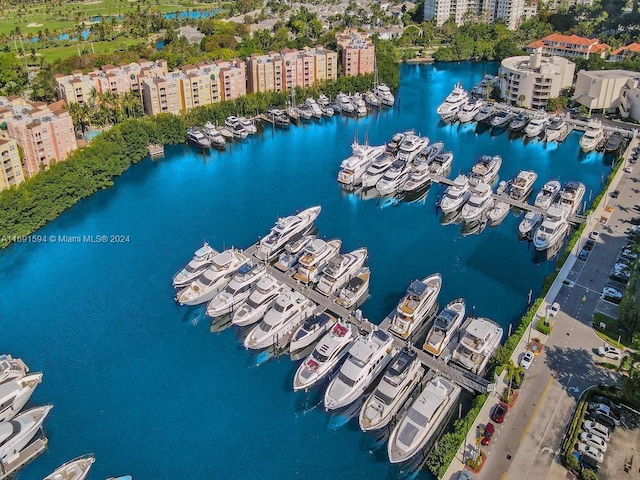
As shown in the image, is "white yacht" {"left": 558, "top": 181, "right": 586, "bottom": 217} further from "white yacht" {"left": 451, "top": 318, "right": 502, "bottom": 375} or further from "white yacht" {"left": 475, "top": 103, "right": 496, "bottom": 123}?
"white yacht" {"left": 475, "top": 103, "right": 496, "bottom": 123}

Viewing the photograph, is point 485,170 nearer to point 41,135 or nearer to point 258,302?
point 258,302

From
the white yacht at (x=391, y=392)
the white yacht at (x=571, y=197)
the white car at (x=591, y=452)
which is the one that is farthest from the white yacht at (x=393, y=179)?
the white car at (x=591, y=452)

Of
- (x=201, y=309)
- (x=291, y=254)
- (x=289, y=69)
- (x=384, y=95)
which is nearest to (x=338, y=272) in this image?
(x=291, y=254)

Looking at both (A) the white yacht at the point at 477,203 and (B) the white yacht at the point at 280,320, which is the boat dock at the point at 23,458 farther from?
(A) the white yacht at the point at 477,203

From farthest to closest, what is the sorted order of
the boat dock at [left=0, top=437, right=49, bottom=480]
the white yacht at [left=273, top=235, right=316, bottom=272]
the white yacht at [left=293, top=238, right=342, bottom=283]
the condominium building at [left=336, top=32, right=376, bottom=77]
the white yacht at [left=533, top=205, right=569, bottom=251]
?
the condominium building at [left=336, top=32, right=376, bottom=77], the white yacht at [left=533, top=205, right=569, bottom=251], the white yacht at [left=273, top=235, right=316, bottom=272], the white yacht at [left=293, top=238, right=342, bottom=283], the boat dock at [left=0, top=437, right=49, bottom=480]

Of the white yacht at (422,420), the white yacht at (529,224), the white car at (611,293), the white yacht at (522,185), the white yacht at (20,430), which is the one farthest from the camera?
the white yacht at (522,185)

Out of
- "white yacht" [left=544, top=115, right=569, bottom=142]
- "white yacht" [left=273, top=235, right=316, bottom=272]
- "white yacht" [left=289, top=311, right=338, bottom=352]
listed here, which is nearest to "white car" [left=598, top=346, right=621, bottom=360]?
"white yacht" [left=289, top=311, right=338, bottom=352]
